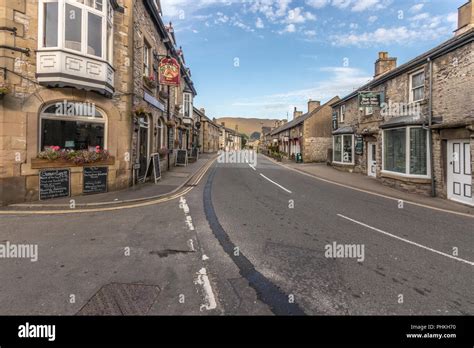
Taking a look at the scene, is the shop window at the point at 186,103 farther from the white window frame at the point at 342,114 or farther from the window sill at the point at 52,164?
the window sill at the point at 52,164

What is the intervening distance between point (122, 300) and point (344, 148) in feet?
68.1

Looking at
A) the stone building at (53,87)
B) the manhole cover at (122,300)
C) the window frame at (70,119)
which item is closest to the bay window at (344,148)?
the stone building at (53,87)

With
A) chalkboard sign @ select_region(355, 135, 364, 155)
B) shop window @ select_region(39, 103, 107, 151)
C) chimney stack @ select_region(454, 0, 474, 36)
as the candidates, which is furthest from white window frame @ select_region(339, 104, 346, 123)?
shop window @ select_region(39, 103, 107, 151)

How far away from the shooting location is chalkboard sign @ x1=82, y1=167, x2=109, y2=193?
9227mm

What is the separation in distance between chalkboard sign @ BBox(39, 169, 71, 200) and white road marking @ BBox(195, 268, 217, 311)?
7.40 metres

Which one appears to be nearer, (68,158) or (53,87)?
(53,87)

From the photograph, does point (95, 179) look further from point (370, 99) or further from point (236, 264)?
point (370, 99)

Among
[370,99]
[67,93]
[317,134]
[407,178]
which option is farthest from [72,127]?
[317,134]

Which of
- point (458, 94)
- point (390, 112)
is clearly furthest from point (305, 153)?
point (458, 94)

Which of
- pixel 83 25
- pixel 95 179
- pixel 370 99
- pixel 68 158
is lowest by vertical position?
pixel 95 179

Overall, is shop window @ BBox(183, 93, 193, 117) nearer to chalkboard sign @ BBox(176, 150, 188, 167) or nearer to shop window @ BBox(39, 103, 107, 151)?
chalkboard sign @ BBox(176, 150, 188, 167)

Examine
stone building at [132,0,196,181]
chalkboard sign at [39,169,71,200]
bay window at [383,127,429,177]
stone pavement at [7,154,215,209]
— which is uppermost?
stone building at [132,0,196,181]

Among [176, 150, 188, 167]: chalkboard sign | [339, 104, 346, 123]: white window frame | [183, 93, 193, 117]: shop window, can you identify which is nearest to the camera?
[176, 150, 188, 167]: chalkboard sign

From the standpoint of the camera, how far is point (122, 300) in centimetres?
309
